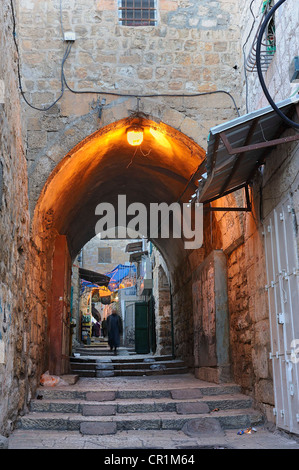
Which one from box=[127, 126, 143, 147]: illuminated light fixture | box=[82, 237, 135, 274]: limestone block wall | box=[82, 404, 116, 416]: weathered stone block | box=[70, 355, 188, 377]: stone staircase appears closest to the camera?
box=[82, 404, 116, 416]: weathered stone block

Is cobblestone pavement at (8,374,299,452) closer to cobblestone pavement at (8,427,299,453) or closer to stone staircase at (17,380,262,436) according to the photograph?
cobblestone pavement at (8,427,299,453)

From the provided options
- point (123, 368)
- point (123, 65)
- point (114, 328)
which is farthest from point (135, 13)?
point (114, 328)

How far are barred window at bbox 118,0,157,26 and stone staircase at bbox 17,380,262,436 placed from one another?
15.9 ft

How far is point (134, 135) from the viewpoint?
696 centimetres

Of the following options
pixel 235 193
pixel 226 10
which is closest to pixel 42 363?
pixel 235 193

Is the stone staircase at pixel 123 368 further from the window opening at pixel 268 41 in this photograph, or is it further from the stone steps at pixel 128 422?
Result: the window opening at pixel 268 41

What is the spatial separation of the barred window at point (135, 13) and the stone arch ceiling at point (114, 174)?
1.39m

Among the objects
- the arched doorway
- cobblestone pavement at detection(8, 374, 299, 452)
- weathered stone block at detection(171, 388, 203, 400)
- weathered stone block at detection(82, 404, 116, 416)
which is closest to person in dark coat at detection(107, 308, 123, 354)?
the arched doorway

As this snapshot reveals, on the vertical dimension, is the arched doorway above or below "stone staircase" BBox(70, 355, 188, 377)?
above

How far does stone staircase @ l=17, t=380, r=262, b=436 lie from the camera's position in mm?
5391

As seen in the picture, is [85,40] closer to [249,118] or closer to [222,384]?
[249,118]

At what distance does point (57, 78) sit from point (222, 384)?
4488mm

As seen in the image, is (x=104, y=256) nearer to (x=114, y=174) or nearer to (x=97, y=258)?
(x=97, y=258)

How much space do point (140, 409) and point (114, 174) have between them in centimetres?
418
